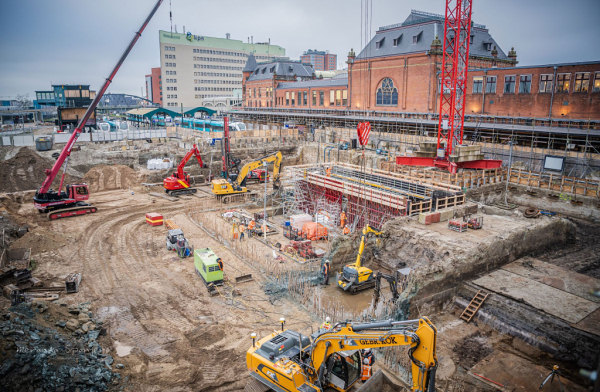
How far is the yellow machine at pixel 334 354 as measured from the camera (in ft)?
27.5

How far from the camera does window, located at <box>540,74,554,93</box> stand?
3472 cm

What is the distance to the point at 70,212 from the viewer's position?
1146 inches

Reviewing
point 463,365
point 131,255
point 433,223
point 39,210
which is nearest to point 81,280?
point 131,255

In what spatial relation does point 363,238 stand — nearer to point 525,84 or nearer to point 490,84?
point 525,84

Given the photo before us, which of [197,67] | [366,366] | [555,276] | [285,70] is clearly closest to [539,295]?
[555,276]

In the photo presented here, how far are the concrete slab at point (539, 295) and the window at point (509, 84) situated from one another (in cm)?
2728

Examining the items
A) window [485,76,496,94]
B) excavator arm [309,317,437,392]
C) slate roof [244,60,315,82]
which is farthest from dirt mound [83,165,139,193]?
slate roof [244,60,315,82]

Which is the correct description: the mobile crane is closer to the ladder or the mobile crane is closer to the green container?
the green container

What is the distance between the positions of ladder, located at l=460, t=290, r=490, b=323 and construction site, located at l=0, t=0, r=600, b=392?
8 cm

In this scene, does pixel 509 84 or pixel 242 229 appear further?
pixel 509 84

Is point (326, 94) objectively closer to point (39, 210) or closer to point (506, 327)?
point (39, 210)

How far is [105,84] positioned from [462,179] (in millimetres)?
27720

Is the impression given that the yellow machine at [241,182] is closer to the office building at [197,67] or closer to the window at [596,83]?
the window at [596,83]

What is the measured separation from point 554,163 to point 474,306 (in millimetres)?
19338
